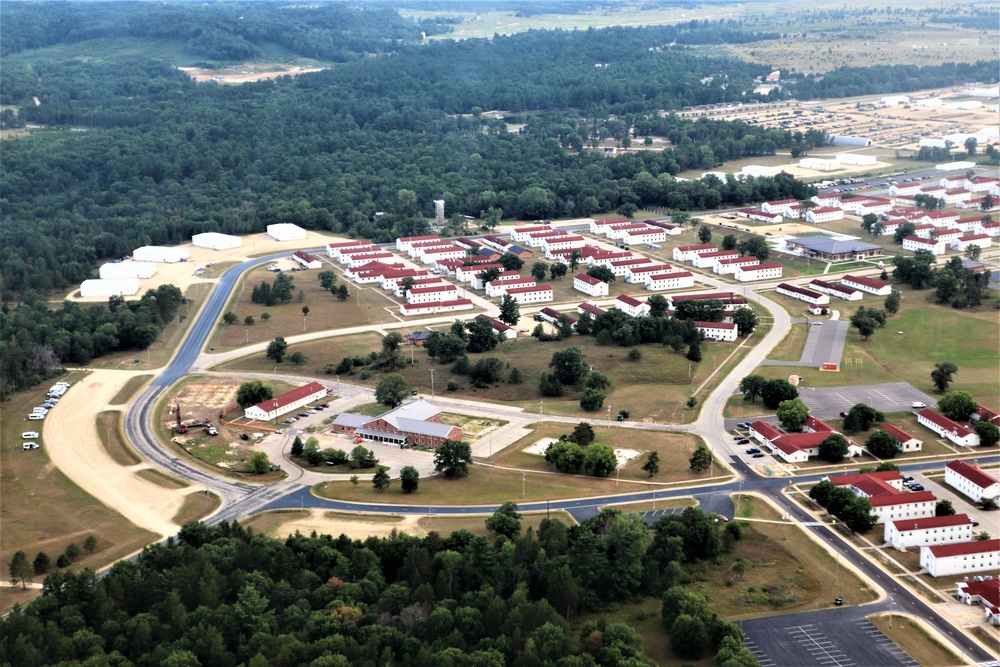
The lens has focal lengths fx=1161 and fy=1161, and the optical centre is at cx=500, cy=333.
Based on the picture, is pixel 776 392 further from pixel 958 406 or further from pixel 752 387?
pixel 958 406

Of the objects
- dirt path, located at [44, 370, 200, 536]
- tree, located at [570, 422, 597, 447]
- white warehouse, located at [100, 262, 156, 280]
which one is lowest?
dirt path, located at [44, 370, 200, 536]

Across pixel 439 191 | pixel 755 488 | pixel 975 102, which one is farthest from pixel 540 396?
pixel 975 102

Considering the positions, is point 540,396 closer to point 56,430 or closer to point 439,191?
point 56,430

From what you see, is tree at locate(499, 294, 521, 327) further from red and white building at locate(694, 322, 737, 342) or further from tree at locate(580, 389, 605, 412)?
tree at locate(580, 389, 605, 412)

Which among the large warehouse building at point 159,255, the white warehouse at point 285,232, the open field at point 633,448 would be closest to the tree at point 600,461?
the open field at point 633,448

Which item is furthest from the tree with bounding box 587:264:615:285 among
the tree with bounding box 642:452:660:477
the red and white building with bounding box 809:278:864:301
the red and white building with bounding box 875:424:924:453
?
the tree with bounding box 642:452:660:477
